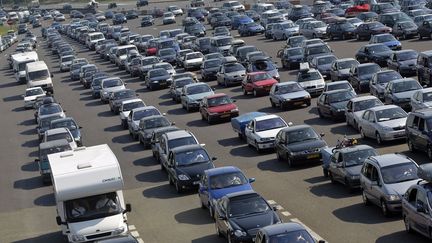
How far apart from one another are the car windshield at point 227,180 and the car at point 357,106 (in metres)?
11.0

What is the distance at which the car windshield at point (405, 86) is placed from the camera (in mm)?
44312

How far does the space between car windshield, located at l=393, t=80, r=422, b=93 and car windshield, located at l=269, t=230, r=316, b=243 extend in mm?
22162

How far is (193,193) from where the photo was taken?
1403 inches

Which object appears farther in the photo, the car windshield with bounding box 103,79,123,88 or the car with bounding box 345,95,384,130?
the car windshield with bounding box 103,79,123,88

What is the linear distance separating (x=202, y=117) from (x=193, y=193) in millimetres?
16874

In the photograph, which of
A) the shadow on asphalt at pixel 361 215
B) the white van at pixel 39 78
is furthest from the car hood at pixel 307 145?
the white van at pixel 39 78

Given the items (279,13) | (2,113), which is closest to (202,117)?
(2,113)

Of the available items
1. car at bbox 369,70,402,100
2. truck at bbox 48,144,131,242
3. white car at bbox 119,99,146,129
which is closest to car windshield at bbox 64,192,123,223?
truck at bbox 48,144,131,242

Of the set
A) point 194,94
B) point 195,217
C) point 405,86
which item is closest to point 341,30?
point 194,94

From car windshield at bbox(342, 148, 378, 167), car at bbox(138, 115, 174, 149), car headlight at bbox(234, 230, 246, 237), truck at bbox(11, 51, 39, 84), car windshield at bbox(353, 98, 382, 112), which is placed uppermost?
car headlight at bbox(234, 230, 246, 237)

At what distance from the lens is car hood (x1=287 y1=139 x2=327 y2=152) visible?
36.7 m

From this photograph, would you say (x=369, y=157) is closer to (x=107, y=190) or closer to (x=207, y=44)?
(x=107, y=190)

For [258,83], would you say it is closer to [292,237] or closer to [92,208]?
[92,208]

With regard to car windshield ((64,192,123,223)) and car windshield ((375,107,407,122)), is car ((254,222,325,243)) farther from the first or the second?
car windshield ((375,107,407,122))
